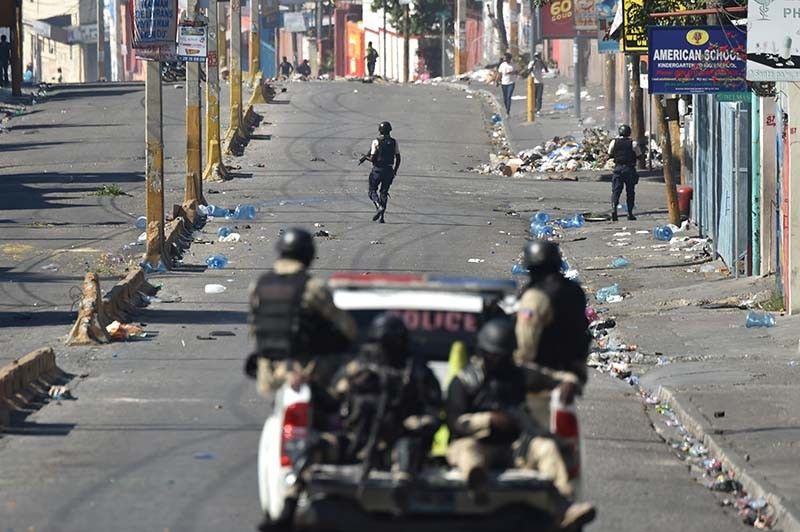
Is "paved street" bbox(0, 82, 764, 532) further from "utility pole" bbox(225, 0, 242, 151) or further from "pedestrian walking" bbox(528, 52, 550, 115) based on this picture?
"pedestrian walking" bbox(528, 52, 550, 115)

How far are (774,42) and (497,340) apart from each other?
915 cm

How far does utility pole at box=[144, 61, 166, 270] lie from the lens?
85.4ft

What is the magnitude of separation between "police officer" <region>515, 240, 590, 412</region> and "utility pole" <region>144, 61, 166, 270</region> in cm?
1691

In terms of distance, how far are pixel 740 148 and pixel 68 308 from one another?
9509mm

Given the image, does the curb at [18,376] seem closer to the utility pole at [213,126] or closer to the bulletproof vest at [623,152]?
the bulletproof vest at [623,152]

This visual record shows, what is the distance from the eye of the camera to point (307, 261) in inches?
376

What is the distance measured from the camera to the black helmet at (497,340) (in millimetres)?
8820

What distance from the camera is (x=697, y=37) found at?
25203 millimetres

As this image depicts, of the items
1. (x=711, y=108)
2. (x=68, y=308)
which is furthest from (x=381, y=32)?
(x=68, y=308)

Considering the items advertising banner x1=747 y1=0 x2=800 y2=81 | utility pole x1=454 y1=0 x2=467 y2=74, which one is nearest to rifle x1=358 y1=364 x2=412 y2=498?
advertising banner x1=747 y1=0 x2=800 y2=81

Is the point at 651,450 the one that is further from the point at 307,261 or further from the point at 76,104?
the point at 76,104

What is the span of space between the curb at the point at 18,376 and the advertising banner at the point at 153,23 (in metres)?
9.90

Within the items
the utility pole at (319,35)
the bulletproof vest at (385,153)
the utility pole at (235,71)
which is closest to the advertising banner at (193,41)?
the bulletproof vest at (385,153)

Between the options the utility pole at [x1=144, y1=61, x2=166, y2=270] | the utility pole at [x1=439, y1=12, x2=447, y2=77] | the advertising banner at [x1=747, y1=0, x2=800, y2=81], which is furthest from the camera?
the utility pole at [x1=439, y1=12, x2=447, y2=77]
